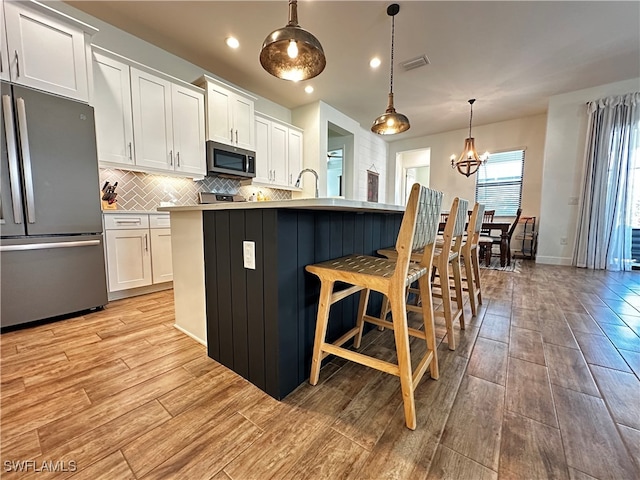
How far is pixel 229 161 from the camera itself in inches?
140

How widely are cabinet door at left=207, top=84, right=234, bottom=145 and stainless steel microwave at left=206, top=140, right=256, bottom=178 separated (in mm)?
110

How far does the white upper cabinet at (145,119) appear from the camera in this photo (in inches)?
97.4

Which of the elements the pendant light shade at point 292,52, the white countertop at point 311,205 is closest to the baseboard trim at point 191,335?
the white countertop at point 311,205

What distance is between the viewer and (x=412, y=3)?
243 cm

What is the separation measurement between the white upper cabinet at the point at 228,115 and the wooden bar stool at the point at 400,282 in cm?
291

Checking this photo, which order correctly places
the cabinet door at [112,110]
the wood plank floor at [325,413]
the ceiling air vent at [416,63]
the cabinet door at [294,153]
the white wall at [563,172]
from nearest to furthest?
1. the wood plank floor at [325,413]
2. the cabinet door at [112,110]
3. the ceiling air vent at [416,63]
4. the white wall at [563,172]
5. the cabinet door at [294,153]

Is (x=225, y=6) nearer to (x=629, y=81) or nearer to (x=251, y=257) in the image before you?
(x=251, y=257)

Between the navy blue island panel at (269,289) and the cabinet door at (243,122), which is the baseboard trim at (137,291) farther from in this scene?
the cabinet door at (243,122)

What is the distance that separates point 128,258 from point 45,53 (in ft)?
5.77

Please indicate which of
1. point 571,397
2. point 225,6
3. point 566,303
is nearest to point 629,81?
point 566,303

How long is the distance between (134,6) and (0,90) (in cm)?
144

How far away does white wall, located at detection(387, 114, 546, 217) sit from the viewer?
5195 millimetres

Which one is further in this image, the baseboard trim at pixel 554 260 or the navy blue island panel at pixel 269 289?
the baseboard trim at pixel 554 260

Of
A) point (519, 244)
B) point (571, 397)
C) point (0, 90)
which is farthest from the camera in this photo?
point (519, 244)
